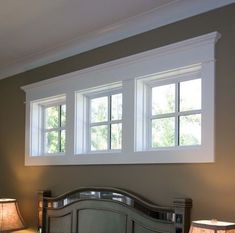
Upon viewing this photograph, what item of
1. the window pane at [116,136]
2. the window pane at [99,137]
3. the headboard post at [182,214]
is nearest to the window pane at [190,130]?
the headboard post at [182,214]

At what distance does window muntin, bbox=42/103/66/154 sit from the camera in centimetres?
386

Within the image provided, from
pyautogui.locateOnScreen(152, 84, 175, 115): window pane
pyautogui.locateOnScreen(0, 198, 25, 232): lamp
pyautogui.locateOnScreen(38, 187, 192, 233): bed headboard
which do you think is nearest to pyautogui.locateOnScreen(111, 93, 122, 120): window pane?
pyautogui.locateOnScreen(152, 84, 175, 115): window pane

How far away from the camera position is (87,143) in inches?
140

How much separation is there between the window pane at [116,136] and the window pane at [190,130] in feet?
1.98

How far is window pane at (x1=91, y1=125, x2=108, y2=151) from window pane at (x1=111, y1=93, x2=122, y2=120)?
135mm

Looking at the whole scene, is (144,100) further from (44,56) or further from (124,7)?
(44,56)

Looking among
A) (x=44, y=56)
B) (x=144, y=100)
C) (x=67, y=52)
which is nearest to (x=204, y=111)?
(x=144, y=100)

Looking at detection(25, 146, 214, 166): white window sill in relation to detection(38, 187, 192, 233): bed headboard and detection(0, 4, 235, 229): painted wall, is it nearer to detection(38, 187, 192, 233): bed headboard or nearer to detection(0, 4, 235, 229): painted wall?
detection(0, 4, 235, 229): painted wall

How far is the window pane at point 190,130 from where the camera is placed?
272 cm

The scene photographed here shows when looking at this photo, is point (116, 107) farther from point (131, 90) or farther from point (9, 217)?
point (9, 217)

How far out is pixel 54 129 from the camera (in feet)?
12.9

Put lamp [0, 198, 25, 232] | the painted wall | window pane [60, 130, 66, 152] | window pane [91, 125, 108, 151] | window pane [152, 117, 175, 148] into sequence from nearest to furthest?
the painted wall → window pane [152, 117, 175, 148] → window pane [91, 125, 108, 151] → lamp [0, 198, 25, 232] → window pane [60, 130, 66, 152]

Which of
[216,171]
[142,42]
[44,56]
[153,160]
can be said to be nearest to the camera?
[216,171]

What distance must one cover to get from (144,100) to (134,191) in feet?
2.23
